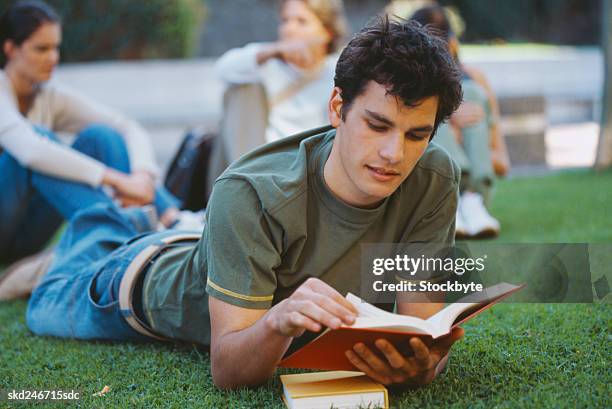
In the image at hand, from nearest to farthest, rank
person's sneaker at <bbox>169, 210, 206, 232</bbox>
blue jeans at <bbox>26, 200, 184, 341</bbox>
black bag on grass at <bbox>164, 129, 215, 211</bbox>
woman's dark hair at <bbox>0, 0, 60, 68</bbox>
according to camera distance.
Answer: blue jeans at <bbox>26, 200, 184, 341</bbox> < person's sneaker at <bbox>169, 210, 206, 232</bbox> < woman's dark hair at <bbox>0, 0, 60, 68</bbox> < black bag on grass at <bbox>164, 129, 215, 211</bbox>

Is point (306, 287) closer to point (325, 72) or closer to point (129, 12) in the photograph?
point (325, 72)

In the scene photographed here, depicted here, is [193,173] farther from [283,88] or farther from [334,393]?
[334,393]

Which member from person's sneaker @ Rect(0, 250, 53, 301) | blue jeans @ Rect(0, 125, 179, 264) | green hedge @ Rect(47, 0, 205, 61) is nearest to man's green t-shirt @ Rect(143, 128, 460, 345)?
person's sneaker @ Rect(0, 250, 53, 301)

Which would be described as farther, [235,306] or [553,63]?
[553,63]

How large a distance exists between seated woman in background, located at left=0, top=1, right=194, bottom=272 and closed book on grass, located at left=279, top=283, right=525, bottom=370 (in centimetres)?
245

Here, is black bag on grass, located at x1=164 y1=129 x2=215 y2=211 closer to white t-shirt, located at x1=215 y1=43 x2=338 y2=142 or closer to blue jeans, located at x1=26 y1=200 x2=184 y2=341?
white t-shirt, located at x1=215 y1=43 x2=338 y2=142

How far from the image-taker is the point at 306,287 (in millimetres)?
1978

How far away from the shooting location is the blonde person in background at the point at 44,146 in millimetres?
4238

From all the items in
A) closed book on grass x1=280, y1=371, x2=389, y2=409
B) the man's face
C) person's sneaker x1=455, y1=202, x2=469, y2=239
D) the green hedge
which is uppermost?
the man's face

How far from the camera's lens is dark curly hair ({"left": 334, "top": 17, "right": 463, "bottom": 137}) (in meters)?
2.23

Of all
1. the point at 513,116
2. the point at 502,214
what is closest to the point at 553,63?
the point at 513,116

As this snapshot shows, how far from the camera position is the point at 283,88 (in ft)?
16.6

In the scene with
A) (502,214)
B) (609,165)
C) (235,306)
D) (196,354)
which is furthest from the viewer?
(609,165)

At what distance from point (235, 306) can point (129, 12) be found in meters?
9.22
